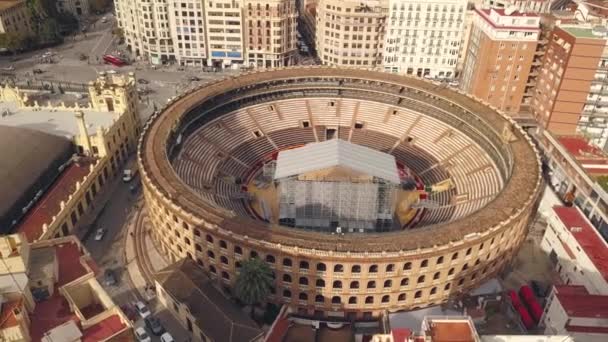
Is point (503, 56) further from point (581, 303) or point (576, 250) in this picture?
point (581, 303)

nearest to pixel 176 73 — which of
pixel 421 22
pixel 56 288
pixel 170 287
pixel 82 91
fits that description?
pixel 82 91

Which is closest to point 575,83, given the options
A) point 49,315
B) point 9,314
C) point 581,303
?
point 581,303

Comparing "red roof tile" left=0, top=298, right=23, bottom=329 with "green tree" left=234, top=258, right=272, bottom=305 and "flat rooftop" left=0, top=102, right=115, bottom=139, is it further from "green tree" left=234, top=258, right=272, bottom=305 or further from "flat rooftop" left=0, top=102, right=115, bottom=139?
"flat rooftop" left=0, top=102, right=115, bottom=139

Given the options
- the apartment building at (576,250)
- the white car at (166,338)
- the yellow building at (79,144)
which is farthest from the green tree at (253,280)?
the apartment building at (576,250)

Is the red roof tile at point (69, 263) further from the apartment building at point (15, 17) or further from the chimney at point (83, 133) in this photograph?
the apartment building at point (15, 17)

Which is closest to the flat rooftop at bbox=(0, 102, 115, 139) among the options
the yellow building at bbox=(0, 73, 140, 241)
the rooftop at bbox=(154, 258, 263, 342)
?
the yellow building at bbox=(0, 73, 140, 241)

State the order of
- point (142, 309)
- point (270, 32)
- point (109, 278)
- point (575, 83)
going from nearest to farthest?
1. point (142, 309)
2. point (109, 278)
3. point (575, 83)
4. point (270, 32)

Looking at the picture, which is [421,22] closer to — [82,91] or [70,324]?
[82,91]
